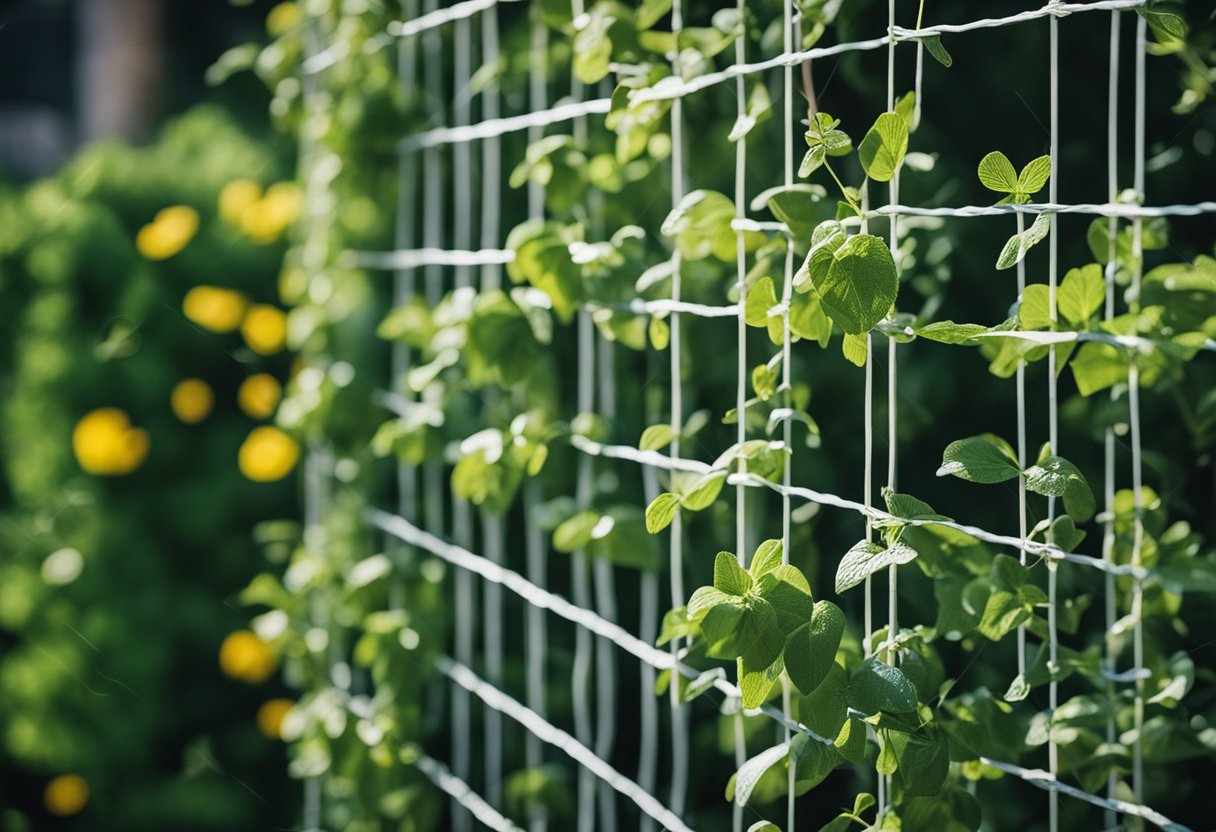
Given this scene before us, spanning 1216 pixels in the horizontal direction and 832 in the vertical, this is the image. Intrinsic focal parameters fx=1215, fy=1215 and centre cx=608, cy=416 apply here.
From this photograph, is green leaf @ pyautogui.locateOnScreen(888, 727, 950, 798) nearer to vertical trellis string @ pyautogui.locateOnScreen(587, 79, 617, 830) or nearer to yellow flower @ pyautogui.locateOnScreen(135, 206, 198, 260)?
vertical trellis string @ pyautogui.locateOnScreen(587, 79, 617, 830)

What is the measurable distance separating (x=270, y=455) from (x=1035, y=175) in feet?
4.84

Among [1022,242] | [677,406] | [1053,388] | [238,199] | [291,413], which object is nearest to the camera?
[1022,242]

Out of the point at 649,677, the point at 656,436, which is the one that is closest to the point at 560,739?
the point at 649,677

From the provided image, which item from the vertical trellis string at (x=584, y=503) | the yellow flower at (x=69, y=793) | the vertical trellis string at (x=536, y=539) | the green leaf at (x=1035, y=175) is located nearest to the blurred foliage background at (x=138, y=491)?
the yellow flower at (x=69, y=793)

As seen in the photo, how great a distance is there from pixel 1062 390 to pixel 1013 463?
0.47 meters

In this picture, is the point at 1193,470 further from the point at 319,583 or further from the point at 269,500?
the point at 269,500

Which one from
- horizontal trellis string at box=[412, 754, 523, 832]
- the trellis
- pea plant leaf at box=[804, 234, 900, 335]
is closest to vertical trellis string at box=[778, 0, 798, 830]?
the trellis

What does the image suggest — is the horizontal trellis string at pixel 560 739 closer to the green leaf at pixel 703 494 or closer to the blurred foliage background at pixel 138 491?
the green leaf at pixel 703 494

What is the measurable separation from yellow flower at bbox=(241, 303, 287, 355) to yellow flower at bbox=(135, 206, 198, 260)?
0.62ft

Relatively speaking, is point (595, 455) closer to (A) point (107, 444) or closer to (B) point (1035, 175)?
(B) point (1035, 175)

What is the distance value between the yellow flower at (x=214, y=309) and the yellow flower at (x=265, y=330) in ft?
0.10

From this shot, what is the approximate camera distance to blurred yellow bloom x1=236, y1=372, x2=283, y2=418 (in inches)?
84.0

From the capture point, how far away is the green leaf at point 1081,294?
960 mm

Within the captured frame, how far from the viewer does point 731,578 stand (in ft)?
3.12
